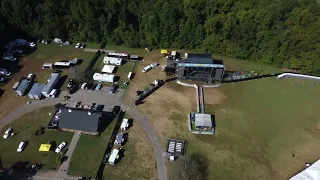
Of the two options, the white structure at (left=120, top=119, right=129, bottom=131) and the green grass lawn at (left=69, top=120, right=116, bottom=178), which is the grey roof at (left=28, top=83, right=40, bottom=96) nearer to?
the green grass lawn at (left=69, top=120, right=116, bottom=178)

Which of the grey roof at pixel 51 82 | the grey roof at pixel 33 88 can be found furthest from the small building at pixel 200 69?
the grey roof at pixel 33 88

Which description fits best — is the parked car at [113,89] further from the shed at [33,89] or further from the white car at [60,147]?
the shed at [33,89]

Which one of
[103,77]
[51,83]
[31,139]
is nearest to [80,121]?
[31,139]

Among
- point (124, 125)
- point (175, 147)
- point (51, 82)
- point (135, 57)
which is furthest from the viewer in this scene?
point (135, 57)

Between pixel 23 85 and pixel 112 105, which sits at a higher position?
pixel 23 85

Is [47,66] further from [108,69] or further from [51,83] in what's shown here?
[108,69]

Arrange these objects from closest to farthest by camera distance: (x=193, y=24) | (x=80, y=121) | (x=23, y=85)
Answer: (x=80, y=121)
(x=23, y=85)
(x=193, y=24)

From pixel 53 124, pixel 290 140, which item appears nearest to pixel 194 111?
pixel 290 140
